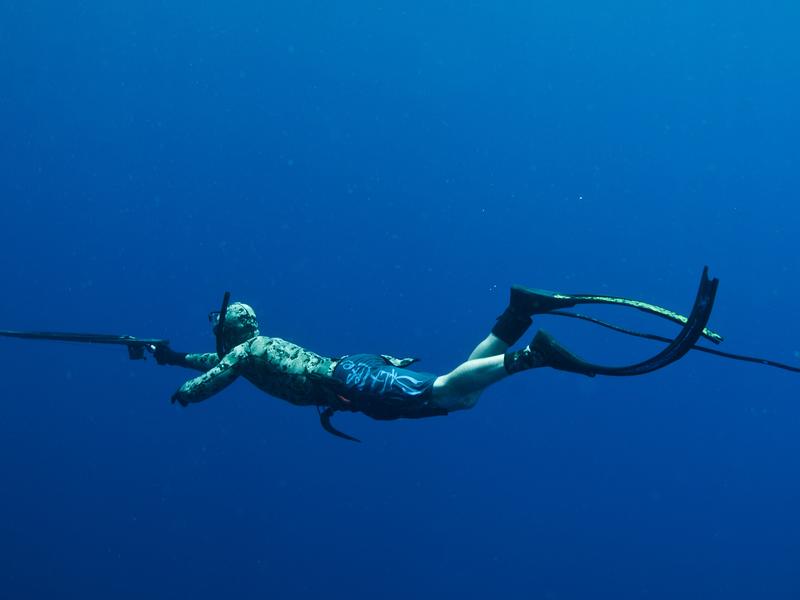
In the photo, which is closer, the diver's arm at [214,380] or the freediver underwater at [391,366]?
the freediver underwater at [391,366]

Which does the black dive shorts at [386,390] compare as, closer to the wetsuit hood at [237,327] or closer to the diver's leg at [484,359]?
the diver's leg at [484,359]

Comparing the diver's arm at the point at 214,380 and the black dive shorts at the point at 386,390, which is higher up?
the diver's arm at the point at 214,380

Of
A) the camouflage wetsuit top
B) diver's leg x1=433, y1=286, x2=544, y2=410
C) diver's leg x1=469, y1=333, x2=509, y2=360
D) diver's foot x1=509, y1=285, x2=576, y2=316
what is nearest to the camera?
diver's leg x1=433, y1=286, x2=544, y2=410

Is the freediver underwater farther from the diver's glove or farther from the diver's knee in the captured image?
the diver's glove

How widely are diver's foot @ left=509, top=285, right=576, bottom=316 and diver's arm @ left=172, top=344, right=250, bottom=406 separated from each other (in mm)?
1858

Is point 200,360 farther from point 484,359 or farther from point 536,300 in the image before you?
point 536,300

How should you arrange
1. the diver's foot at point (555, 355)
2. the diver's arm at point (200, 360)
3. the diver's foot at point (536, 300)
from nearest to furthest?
the diver's foot at point (555, 355) → the diver's foot at point (536, 300) → the diver's arm at point (200, 360)

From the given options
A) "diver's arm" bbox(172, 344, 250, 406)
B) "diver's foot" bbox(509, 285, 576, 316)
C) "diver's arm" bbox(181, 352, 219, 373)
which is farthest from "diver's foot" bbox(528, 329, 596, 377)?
"diver's arm" bbox(181, 352, 219, 373)

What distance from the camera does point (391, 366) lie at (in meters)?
4.87

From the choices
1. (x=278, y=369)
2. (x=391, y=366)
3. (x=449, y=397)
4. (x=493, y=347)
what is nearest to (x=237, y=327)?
(x=278, y=369)

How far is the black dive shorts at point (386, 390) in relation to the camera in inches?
181

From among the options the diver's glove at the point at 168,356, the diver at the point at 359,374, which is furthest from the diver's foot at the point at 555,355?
the diver's glove at the point at 168,356

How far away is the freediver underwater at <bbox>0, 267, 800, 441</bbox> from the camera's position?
396cm

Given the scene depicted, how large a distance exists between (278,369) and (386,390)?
81cm
